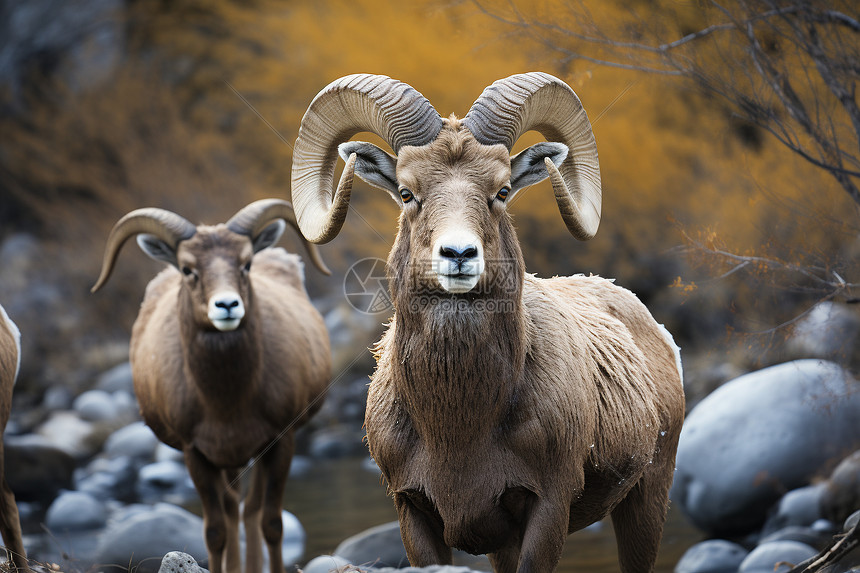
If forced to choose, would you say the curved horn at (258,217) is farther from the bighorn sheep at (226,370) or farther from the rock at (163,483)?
the rock at (163,483)

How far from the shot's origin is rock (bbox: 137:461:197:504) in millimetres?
11047

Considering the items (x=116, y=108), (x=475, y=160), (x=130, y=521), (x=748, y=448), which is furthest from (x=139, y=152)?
(x=475, y=160)

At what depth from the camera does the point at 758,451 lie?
809cm

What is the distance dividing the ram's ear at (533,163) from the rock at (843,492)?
4.55 metres

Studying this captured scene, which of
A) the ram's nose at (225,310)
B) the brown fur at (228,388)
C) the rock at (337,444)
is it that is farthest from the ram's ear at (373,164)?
the rock at (337,444)

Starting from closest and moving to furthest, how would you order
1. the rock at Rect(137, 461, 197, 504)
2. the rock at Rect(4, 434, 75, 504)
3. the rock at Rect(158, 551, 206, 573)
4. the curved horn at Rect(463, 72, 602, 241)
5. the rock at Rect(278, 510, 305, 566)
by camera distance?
the rock at Rect(158, 551, 206, 573) → the curved horn at Rect(463, 72, 602, 241) → the rock at Rect(278, 510, 305, 566) → the rock at Rect(4, 434, 75, 504) → the rock at Rect(137, 461, 197, 504)

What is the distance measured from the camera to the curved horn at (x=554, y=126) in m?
4.15

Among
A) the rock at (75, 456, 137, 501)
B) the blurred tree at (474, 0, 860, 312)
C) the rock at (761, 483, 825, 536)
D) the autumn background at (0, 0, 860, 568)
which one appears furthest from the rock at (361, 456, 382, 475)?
the blurred tree at (474, 0, 860, 312)

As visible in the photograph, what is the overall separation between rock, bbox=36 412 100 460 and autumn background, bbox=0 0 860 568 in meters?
1.86

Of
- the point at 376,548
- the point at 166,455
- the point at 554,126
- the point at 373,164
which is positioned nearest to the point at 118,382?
the point at 166,455

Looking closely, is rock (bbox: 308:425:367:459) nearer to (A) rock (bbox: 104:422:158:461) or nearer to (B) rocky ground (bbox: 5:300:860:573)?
(A) rock (bbox: 104:422:158:461)

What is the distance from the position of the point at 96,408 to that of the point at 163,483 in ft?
11.1

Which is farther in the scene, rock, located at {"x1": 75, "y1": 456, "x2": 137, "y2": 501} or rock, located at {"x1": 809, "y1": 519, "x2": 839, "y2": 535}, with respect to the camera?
rock, located at {"x1": 75, "y1": 456, "x2": 137, "y2": 501}

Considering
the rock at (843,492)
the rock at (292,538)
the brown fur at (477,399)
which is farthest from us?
the rock at (292,538)
